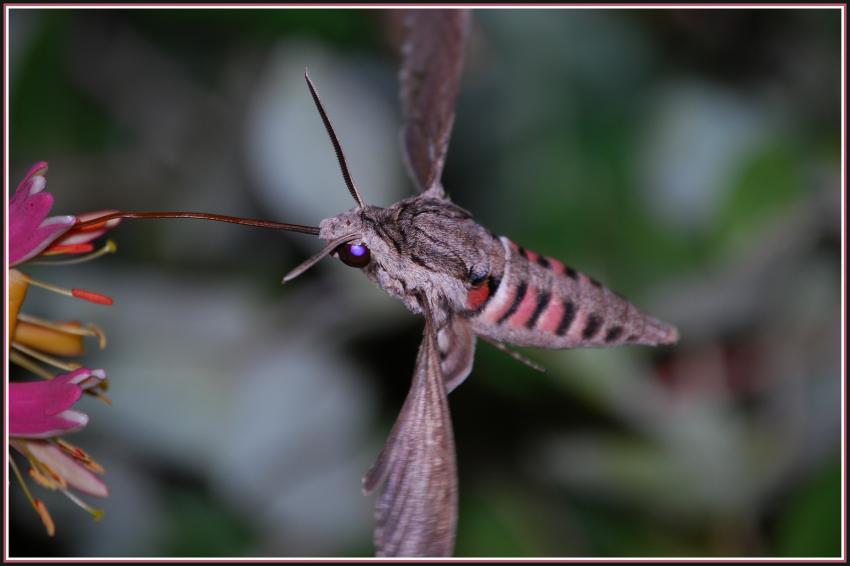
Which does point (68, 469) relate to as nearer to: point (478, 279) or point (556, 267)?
point (478, 279)

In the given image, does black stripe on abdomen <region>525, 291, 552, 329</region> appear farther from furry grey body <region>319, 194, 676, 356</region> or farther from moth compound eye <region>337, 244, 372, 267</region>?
moth compound eye <region>337, 244, 372, 267</region>

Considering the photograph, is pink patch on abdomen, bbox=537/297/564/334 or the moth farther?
pink patch on abdomen, bbox=537/297/564/334

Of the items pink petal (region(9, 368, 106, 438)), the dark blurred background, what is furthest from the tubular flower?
the dark blurred background

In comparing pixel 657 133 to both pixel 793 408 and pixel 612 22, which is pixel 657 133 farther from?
pixel 793 408

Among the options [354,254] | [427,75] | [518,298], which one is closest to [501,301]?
[518,298]

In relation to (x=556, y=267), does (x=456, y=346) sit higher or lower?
lower

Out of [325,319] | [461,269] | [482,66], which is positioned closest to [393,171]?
[325,319]
